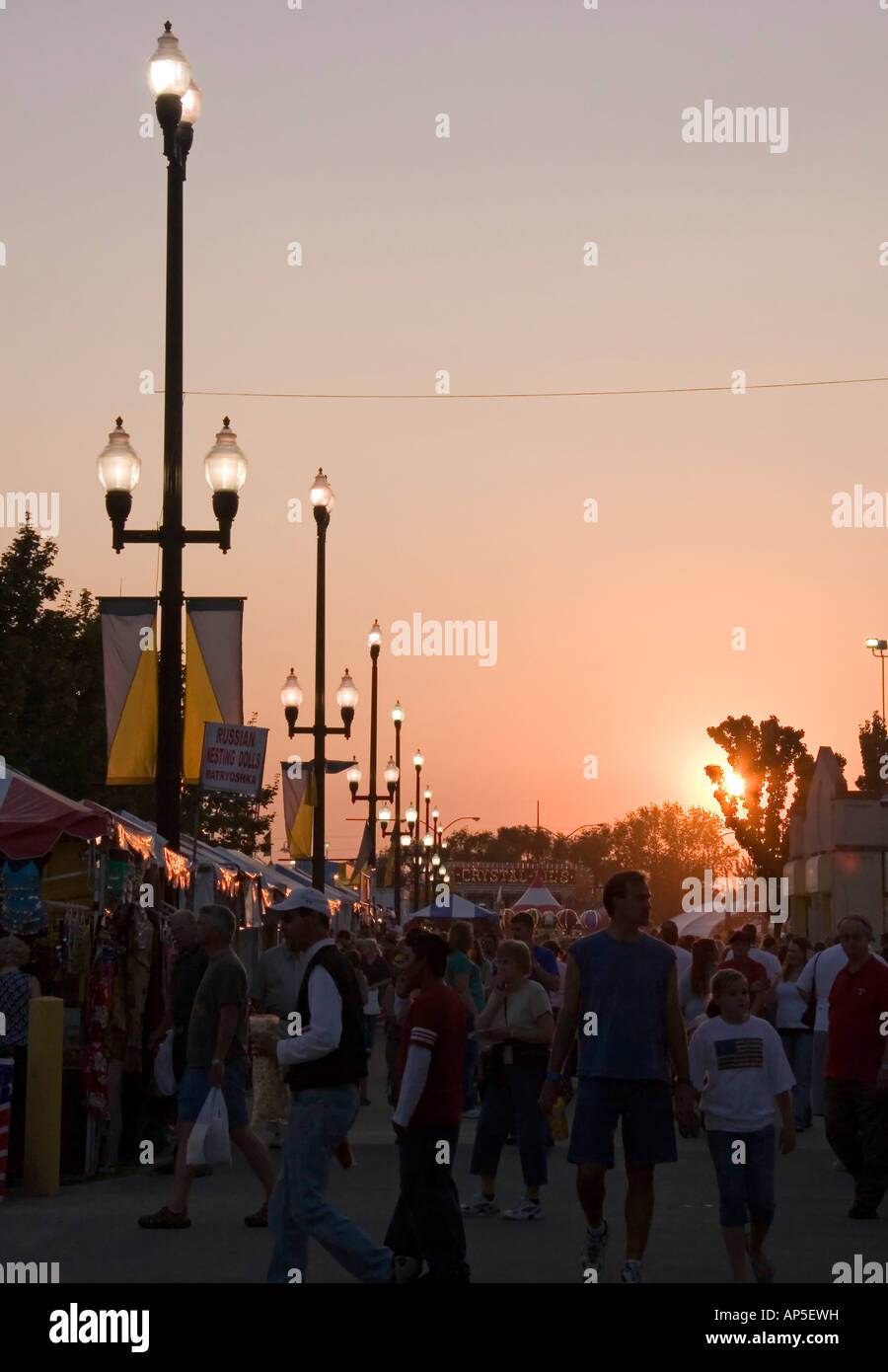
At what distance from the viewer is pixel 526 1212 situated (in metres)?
12.3

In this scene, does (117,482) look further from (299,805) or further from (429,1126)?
(299,805)

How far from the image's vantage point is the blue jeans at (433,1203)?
9.01 meters

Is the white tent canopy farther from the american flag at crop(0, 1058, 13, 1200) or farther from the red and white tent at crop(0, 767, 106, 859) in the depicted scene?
the american flag at crop(0, 1058, 13, 1200)

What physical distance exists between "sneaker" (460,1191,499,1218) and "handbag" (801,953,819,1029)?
5396 mm

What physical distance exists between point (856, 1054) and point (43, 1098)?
18.4 ft

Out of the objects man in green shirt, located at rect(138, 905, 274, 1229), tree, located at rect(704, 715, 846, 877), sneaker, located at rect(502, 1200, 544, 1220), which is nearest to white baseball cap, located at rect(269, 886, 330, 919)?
man in green shirt, located at rect(138, 905, 274, 1229)

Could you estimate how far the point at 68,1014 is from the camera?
15641mm

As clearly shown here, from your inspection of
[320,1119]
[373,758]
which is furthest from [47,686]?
[320,1119]

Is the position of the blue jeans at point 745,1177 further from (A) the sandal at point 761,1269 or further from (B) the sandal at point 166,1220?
(B) the sandal at point 166,1220

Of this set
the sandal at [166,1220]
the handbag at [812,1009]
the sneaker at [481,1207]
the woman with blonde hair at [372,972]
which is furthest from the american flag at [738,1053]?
the woman with blonde hair at [372,972]

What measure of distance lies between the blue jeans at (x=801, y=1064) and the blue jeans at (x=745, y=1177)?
30.5 ft

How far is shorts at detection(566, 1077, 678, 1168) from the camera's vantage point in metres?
9.12

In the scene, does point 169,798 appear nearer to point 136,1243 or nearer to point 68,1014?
point 68,1014
